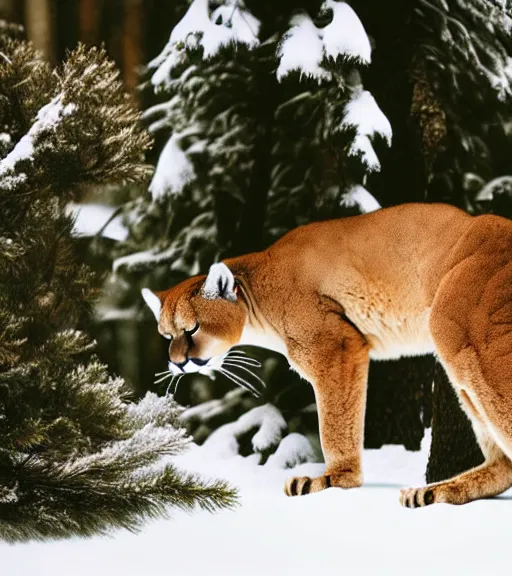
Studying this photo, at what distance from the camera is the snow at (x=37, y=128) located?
10.8ft

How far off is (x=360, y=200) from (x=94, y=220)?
96cm

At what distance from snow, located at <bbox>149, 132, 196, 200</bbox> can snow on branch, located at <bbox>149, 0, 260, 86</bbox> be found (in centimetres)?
25

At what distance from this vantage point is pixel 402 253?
3191mm

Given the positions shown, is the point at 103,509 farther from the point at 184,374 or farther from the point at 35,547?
the point at 184,374

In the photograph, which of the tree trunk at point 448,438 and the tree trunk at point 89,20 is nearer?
the tree trunk at point 448,438

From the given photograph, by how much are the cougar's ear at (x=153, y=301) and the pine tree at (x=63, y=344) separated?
207 mm

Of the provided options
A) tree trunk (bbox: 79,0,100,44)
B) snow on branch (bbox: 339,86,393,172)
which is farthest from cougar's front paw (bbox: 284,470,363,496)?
tree trunk (bbox: 79,0,100,44)

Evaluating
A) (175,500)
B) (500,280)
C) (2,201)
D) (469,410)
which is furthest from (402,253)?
(2,201)

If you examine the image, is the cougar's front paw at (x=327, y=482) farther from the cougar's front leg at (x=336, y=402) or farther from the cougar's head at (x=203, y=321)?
the cougar's head at (x=203, y=321)

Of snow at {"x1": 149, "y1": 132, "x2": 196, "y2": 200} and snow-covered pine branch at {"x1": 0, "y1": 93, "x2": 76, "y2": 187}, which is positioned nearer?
snow-covered pine branch at {"x1": 0, "y1": 93, "x2": 76, "y2": 187}

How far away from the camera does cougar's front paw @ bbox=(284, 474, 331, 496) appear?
3.13 metres

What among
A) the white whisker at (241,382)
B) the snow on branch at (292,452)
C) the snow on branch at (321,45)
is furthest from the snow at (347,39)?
the snow on branch at (292,452)

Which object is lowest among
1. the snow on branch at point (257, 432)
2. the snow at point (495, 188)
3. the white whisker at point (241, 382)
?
the snow on branch at point (257, 432)

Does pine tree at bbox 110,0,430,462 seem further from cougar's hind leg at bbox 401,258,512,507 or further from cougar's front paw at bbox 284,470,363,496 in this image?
cougar's hind leg at bbox 401,258,512,507
